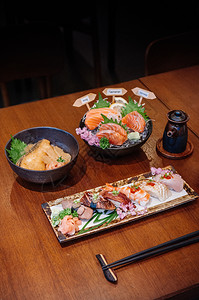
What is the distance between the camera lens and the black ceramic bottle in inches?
62.1

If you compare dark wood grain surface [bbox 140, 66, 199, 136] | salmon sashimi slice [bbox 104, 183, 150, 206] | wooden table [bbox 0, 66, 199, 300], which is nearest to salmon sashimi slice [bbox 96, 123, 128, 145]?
wooden table [bbox 0, 66, 199, 300]

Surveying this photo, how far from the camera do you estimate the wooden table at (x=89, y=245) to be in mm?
1142

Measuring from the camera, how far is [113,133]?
5.11ft

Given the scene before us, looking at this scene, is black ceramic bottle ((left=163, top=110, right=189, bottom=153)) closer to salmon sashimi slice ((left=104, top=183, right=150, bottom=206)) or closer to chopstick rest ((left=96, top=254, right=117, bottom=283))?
salmon sashimi slice ((left=104, top=183, right=150, bottom=206))

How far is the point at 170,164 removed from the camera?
5.31 ft

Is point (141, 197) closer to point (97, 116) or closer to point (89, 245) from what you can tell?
point (89, 245)

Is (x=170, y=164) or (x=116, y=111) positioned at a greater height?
(x=116, y=111)

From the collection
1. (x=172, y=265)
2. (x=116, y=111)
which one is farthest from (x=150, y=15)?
(x=172, y=265)

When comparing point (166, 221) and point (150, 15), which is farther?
point (150, 15)

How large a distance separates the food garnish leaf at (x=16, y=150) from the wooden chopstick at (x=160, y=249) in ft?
1.97

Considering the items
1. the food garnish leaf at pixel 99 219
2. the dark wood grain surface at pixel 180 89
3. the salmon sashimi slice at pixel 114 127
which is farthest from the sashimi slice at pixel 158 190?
the dark wood grain surface at pixel 180 89

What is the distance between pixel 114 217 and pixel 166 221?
19cm

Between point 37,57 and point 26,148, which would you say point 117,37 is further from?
point 26,148

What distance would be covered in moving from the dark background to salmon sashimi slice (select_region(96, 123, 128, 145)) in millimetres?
1877
